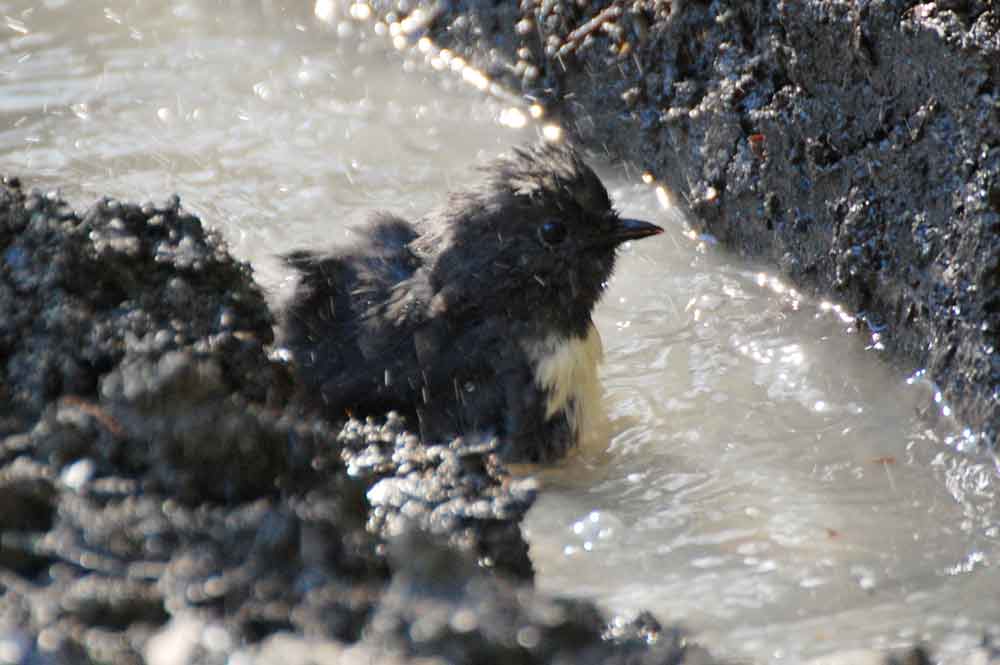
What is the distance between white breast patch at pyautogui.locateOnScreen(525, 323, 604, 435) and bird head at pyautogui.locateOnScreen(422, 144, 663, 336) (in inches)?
3.3

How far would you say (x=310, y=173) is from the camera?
24.4ft

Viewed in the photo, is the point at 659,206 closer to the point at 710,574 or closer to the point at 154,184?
the point at 154,184

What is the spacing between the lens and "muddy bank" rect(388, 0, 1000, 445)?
502cm

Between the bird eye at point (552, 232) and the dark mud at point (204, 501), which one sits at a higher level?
the dark mud at point (204, 501)

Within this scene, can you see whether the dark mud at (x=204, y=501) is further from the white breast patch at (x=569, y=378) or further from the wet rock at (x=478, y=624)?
the white breast patch at (x=569, y=378)

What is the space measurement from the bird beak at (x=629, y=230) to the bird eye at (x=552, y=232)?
0.23 meters

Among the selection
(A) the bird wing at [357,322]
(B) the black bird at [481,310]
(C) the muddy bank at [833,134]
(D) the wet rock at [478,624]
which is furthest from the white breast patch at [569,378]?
(D) the wet rock at [478,624]

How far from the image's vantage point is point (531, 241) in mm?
5500

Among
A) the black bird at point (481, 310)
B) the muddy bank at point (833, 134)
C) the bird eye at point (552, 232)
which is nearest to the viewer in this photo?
the muddy bank at point (833, 134)

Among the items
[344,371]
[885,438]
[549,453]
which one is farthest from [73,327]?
[885,438]

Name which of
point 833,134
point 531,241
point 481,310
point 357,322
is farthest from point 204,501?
point 833,134

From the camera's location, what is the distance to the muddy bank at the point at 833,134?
16.5ft

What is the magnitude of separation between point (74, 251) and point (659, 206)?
4.24 m

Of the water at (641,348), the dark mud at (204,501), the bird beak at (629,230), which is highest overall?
the dark mud at (204,501)
